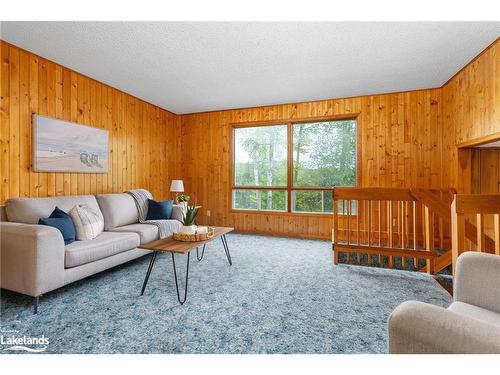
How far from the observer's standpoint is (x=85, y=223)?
258cm

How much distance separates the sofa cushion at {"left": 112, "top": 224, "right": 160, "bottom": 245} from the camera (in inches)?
119

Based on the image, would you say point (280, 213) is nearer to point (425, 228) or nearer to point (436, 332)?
point (425, 228)

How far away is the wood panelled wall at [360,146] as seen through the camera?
13.0 ft

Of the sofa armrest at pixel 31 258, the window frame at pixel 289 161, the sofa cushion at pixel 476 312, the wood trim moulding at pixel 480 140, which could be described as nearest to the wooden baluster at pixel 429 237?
the wood trim moulding at pixel 480 140

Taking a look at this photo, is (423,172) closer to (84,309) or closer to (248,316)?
(248,316)

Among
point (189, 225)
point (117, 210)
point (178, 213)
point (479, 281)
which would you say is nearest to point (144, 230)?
point (117, 210)

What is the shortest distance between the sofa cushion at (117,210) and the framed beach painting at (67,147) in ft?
1.74

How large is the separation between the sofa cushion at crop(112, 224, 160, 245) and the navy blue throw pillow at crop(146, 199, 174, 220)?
37cm

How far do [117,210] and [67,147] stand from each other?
3.40ft

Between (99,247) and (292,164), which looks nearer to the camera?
(99,247)

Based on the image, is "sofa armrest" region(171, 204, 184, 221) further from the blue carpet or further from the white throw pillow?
the white throw pillow

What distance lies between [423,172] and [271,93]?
2.80m

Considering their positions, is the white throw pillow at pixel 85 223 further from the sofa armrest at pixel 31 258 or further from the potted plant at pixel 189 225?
the potted plant at pixel 189 225
